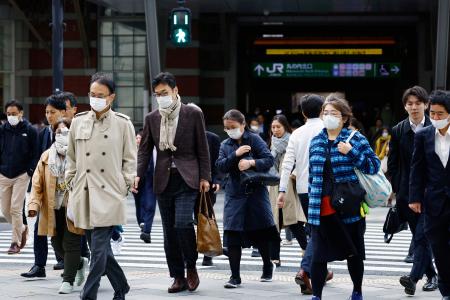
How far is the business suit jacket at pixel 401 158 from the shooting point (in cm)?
974

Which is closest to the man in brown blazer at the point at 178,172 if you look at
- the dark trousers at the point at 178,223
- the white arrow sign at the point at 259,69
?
the dark trousers at the point at 178,223

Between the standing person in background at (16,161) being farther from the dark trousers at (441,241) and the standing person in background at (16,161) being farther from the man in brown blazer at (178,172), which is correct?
the dark trousers at (441,241)

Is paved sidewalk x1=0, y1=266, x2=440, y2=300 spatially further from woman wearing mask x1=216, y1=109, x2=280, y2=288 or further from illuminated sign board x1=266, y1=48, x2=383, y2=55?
illuminated sign board x1=266, y1=48, x2=383, y2=55

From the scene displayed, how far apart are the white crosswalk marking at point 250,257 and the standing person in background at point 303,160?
2.14m

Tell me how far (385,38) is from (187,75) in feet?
19.2

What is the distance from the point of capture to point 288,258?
41.7 feet

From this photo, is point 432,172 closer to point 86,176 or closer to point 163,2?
point 86,176

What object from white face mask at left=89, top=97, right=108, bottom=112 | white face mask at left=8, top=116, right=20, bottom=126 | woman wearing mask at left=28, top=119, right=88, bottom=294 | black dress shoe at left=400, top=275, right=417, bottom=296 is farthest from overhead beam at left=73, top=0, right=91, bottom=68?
black dress shoe at left=400, top=275, right=417, bottom=296

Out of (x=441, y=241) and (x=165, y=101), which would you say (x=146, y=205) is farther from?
(x=441, y=241)

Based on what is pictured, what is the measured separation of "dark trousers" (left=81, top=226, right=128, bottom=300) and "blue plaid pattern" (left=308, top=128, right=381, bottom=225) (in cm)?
163

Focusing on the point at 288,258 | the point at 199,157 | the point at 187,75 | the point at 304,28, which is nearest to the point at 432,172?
the point at 199,157

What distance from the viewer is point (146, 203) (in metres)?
15.2

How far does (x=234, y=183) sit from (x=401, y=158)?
164 cm

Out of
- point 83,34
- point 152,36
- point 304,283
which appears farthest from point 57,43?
point 304,283
